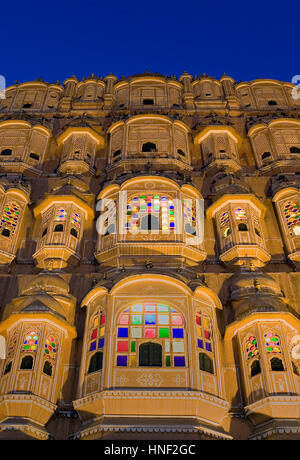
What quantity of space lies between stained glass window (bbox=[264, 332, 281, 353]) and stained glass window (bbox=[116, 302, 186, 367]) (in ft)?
8.98

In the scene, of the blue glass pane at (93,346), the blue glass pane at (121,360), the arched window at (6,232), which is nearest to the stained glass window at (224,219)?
the blue glass pane at (93,346)

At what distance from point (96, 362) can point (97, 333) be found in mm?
1108

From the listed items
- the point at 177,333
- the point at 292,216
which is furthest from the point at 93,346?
the point at 292,216

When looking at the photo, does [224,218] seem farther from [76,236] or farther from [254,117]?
[254,117]

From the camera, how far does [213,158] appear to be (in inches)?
986

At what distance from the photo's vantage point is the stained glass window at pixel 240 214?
68.5 ft

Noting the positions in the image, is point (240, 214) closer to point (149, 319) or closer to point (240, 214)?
point (240, 214)

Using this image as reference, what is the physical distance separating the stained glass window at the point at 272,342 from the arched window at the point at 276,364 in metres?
0.30

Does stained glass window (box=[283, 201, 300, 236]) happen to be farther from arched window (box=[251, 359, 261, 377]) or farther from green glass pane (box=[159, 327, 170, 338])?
green glass pane (box=[159, 327, 170, 338])

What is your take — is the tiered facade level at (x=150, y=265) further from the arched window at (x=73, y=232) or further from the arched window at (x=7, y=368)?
the arched window at (x=73, y=232)

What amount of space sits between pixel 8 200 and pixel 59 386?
9.71m

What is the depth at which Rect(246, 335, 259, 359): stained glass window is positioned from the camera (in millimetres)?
15547

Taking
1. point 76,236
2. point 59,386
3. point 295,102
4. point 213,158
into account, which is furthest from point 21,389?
point 295,102

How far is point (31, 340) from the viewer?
51.3 feet
